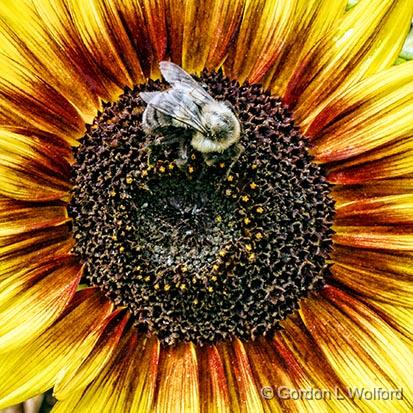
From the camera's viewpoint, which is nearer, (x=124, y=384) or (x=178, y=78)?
(x=178, y=78)

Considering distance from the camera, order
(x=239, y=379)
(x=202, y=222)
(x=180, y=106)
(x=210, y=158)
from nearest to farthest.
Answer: (x=180, y=106), (x=210, y=158), (x=202, y=222), (x=239, y=379)

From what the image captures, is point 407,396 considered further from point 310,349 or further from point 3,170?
point 3,170

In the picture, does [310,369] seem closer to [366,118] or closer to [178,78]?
[366,118]

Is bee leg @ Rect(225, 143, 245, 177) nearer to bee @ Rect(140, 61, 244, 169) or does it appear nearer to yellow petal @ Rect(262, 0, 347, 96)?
bee @ Rect(140, 61, 244, 169)

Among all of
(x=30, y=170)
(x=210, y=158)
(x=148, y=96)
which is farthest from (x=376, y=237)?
(x=30, y=170)

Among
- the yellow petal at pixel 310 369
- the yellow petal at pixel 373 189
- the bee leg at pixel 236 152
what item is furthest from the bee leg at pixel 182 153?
the yellow petal at pixel 310 369

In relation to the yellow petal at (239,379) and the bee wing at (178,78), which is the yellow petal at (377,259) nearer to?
the yellow petal at (239,379)

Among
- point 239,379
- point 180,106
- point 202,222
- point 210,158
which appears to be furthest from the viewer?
point 239,379

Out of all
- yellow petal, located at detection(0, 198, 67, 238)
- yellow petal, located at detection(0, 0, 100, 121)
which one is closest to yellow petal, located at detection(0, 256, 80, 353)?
yellow petal, located at detection(0, 198, 67, 238)
